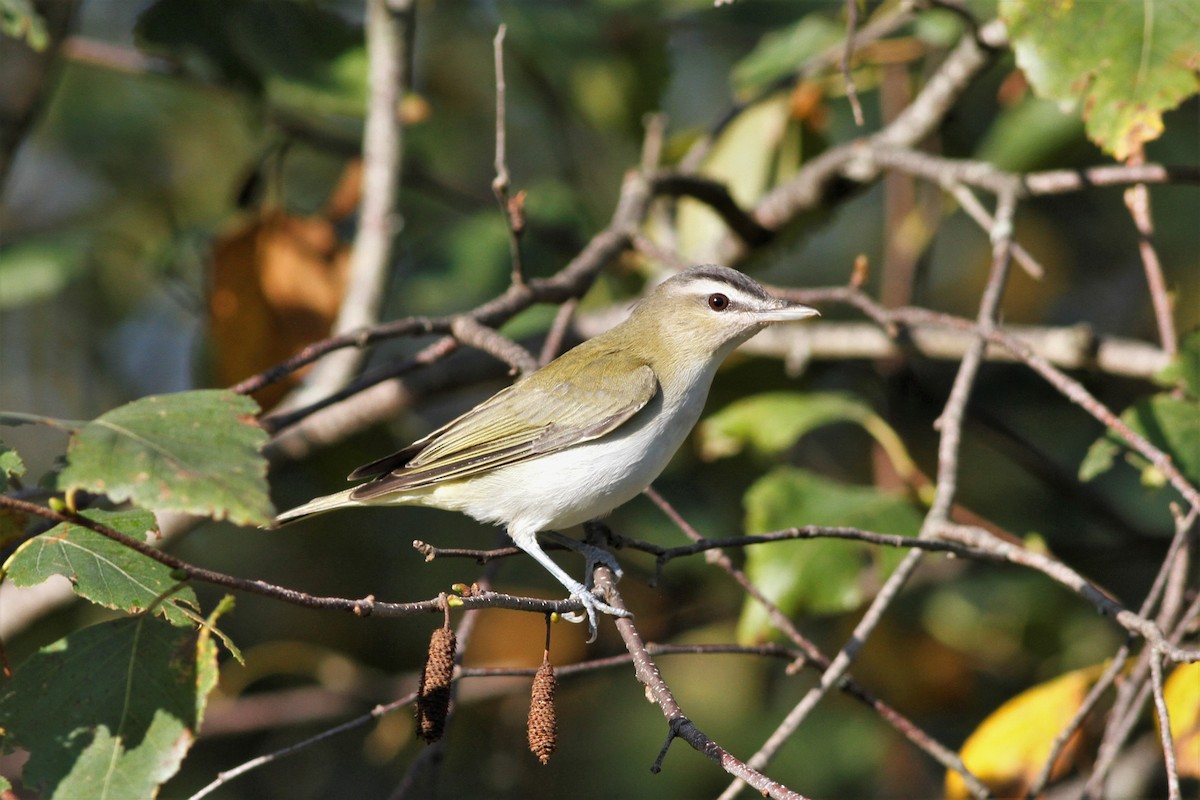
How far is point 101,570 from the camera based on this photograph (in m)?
2.14

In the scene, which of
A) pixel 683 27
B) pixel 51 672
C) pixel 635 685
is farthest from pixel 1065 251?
pixel 51 672

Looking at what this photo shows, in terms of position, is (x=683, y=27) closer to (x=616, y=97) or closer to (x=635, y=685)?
(x=616, y=97)

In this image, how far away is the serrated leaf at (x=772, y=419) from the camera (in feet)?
13.3

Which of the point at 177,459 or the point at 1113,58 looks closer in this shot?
the point at 177,459

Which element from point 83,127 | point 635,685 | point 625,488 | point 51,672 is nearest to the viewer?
point 51,672

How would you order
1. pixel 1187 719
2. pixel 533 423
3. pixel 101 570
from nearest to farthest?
1. pixel 101 570
2. pixel 1187 719
3. pixel 533 423

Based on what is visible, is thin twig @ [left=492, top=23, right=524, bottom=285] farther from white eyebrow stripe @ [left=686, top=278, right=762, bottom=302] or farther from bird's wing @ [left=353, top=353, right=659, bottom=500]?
white eyebrow stripe @ [left=686, top=278, right=762, bottom=302]

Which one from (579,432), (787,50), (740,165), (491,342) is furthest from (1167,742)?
(740,165)

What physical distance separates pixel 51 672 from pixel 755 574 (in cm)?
202

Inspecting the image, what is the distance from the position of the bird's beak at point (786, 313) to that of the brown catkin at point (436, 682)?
1.85 metres

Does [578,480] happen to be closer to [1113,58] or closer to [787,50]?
[1113,58]

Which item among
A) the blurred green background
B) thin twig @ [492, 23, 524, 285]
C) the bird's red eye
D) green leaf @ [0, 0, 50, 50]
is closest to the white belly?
the bird's red eye

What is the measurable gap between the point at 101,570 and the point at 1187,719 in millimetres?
2793

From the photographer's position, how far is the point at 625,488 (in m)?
3.35
